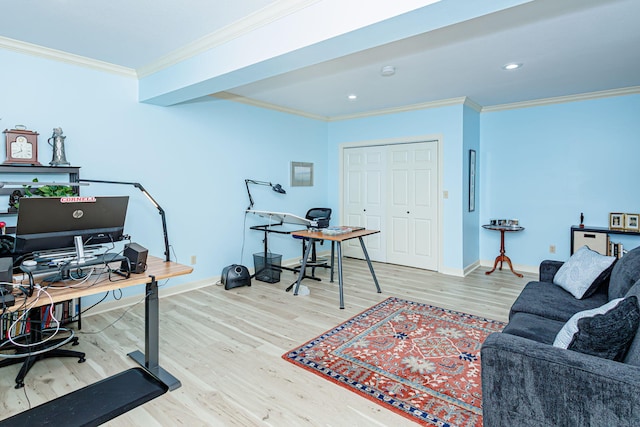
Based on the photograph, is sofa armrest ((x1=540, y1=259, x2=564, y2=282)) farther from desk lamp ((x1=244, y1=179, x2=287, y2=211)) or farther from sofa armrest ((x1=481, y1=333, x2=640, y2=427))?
desk lamp ((x1=244, y1=179, x2=287, y2=211))

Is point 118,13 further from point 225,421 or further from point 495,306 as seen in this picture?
point 495,306

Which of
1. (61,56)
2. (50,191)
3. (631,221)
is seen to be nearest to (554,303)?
(631,221)

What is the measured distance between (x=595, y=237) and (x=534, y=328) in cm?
319

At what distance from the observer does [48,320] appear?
2.92m

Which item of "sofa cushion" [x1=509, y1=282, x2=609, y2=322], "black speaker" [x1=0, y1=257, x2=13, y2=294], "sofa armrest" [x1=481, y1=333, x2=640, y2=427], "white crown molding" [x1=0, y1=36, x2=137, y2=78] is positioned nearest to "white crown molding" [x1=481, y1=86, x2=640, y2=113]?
"sofa cushion" [x1=509, y1=282, x2=609, y2=322]

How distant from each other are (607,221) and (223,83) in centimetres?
499

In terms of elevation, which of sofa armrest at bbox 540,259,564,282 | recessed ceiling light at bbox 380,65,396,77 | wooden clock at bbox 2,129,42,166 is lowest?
sofa armrest at bbox 540,259,564,282

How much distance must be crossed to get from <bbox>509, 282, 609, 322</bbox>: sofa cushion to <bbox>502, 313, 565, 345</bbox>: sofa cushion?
0.22 feet

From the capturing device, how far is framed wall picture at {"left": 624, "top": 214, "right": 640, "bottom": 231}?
434 centimetres

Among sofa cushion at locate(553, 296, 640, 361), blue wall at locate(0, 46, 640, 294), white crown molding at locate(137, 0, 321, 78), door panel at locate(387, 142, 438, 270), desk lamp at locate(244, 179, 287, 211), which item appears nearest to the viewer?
sofa cushion at locate(553, 296, 640, 361)

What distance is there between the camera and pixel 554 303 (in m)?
2.48

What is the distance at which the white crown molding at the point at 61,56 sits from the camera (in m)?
2.94

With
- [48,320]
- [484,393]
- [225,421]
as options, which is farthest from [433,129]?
[48,320]

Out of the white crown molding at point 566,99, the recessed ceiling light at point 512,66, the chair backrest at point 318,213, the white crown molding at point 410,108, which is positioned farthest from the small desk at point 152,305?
the white crown molding at point 566,99
